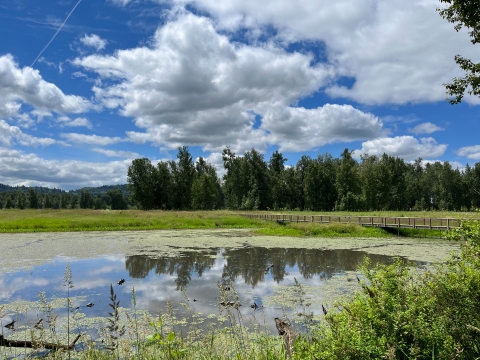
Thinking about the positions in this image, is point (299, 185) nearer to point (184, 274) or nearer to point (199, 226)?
point (199, 226)

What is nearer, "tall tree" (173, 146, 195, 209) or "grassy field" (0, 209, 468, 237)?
"grassy field" (0, 209, 468, 237)

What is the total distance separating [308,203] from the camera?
71750 mm

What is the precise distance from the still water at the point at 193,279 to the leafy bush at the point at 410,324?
3091 mm

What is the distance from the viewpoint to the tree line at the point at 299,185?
2672 inches

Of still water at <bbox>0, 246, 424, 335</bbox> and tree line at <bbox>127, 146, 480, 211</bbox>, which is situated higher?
tree line at <bbox>127, 146, 480, 211</bbox>

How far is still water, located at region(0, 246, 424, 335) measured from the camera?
820 centimetres

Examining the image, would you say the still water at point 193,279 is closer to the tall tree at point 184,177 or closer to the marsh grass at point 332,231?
the marsh grass at point 332,231

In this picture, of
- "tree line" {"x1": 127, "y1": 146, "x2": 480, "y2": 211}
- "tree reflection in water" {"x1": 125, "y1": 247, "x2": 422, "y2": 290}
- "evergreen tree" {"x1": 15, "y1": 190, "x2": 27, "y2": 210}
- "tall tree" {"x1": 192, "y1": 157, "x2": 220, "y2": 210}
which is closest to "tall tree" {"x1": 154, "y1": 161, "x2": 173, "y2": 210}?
"tree line" {"x1": 127, "y1": 146, "x2": 480, "y2": 211}

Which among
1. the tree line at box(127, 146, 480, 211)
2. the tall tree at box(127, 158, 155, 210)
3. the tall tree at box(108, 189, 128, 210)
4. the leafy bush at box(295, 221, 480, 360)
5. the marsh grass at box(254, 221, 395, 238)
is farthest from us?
Result: the tall tree at box(108, 189, 128, 210)

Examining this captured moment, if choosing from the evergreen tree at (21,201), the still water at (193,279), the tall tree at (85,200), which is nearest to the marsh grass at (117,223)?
the still water at (193,279)

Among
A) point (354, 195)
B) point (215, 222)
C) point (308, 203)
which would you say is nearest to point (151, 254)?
point (215, 222)

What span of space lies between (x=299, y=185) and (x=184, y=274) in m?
65.4

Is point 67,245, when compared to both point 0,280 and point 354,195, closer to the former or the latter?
point 0,280

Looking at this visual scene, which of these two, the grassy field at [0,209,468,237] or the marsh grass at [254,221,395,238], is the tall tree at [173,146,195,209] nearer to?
the grassy field at [0,209,468,237]
